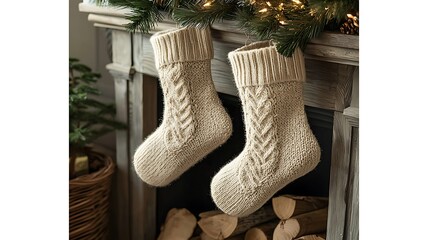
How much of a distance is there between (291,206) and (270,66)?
1.50 feet

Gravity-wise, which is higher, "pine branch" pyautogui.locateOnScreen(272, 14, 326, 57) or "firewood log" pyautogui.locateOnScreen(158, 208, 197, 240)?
"pine branch" pyautogui.locateOnScreen(272, 14, 326, 57)

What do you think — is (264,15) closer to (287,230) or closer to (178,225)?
(287,230)

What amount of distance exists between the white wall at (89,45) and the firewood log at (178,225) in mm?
604

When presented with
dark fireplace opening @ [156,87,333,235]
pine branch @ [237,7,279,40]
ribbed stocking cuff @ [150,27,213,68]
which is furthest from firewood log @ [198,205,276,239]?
pine branch @ [237,7,279,40]

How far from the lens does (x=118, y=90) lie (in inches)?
74.5

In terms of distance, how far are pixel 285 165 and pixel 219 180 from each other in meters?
0.17

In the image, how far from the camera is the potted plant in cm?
184

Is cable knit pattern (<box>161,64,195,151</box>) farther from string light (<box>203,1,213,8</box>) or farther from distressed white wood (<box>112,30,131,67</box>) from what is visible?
distressed white wood (<box>112,30,131,67</box>)

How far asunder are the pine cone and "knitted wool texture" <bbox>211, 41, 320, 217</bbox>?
0.10 m

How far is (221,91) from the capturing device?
1630 millimetres

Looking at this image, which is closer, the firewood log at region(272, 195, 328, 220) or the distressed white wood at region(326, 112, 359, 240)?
the distressed white wood at region(326, 112, 359, 240)
